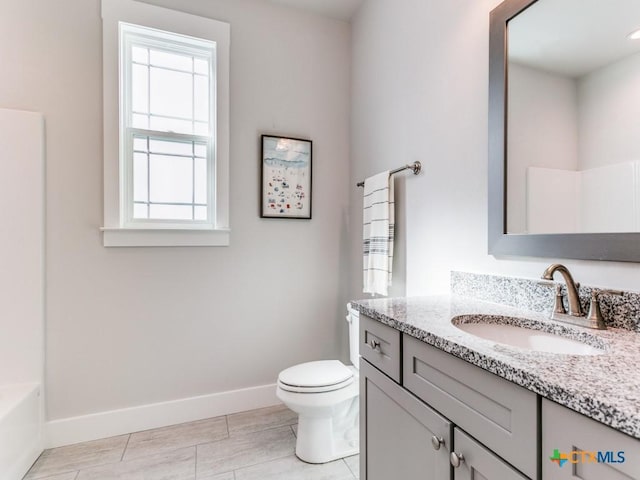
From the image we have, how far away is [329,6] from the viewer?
2365 mm

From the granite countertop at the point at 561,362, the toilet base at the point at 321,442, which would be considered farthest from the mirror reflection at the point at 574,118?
the toilet base at the point at 321,442

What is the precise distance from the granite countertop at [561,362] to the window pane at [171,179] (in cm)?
163

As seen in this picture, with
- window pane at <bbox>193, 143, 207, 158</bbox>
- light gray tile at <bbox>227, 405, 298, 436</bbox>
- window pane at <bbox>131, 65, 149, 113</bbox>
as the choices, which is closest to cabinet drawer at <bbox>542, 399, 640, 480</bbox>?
light gray tile at <bbox>227, 405, 298, 436</bbox>

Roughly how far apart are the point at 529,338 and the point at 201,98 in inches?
91.0

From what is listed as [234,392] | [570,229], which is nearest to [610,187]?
[570,229]

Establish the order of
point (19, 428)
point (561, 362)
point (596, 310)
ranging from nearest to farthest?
1. point (561, 362)
2. point (596, 310)
3. point (19, 428)

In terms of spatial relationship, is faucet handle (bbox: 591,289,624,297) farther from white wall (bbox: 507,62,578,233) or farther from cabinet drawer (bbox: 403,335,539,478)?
cabinet drawer (bbox: 403,335,539,478)

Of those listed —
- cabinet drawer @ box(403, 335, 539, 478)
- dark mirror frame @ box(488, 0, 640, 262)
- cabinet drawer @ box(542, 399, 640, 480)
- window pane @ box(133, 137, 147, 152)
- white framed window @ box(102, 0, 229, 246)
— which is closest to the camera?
cabinet drawer @ box(542, 399, 640, 480)

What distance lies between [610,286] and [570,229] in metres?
0.20

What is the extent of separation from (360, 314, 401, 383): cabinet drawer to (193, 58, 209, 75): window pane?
2008 mm

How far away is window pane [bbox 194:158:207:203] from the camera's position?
7.30ft

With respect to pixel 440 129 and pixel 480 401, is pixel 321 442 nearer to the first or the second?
pixel 480 401

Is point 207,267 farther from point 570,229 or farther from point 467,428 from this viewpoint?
point 570,229

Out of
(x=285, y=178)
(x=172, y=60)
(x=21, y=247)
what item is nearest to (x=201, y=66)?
(x=172, y=60)
